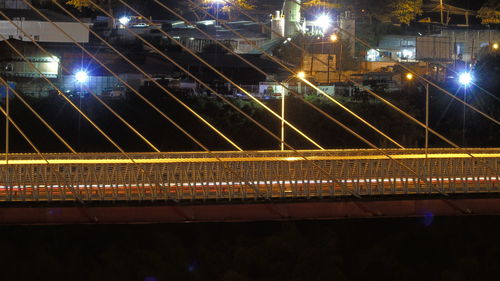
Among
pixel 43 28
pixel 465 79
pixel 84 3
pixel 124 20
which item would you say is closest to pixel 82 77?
pixel 43 28

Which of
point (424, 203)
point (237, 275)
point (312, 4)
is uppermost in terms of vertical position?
point (312, 4)

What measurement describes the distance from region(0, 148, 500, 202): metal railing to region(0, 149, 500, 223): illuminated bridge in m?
0.02

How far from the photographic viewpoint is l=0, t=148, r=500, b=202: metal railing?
17.3 meters

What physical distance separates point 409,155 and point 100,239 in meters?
6.58

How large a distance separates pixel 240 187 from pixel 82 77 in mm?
18119

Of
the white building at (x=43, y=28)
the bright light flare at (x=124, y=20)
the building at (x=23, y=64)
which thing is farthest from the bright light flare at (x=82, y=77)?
the bright light flare at (x=124, y=20)

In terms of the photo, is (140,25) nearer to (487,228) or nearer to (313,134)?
(313,134)

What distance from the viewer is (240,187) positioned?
17.7 meters

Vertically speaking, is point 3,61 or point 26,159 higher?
point 3,61

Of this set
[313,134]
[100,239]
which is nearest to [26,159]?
[100,239]

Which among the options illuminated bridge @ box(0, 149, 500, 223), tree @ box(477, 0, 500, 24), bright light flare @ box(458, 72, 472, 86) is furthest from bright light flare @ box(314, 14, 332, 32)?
illuminated bridge @ box(0, 149, 500, 223)

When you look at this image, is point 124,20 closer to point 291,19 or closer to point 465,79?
point 291,19

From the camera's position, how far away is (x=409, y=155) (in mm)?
21453

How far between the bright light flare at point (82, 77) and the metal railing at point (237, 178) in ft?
46.9
